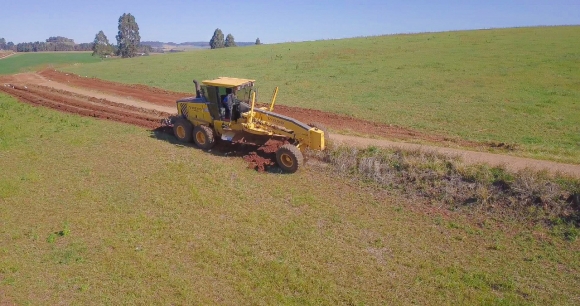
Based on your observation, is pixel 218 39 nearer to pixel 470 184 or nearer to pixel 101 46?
pixel 101 46

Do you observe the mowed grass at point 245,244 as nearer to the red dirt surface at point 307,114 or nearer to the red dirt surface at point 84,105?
the red dirt surface at point 307,114

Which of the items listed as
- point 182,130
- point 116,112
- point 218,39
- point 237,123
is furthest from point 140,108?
point 218,39

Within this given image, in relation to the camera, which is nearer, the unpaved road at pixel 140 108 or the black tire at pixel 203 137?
the unpaved road at pixel 140 108

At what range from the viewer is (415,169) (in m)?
12.7

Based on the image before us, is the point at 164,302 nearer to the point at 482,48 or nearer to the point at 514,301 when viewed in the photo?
the point at 514,301

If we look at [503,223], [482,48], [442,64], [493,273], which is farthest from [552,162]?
[482,48]

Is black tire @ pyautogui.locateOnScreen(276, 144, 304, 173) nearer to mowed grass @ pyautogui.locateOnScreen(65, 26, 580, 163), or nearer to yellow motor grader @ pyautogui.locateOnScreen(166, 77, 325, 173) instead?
yellow motor grader @ pyautogui.locateOnScreen(166, 77, 325, 173)

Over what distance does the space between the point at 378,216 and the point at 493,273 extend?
10.2 feet

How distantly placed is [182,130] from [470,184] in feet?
35.0

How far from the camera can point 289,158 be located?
1347 cm

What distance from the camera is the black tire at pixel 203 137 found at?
15430 millimetres

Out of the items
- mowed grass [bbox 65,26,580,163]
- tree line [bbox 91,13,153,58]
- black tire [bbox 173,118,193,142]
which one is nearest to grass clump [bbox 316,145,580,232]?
mowed grass [bbox 65,26,580,163]

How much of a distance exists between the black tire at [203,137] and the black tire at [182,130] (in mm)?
301

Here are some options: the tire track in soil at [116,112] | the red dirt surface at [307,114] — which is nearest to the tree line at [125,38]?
the red dirt surface at [307,114]
